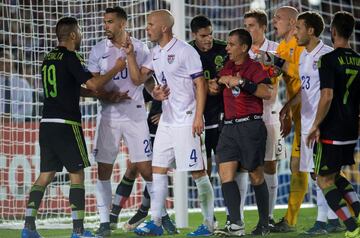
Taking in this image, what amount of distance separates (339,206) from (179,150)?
1.52 meters

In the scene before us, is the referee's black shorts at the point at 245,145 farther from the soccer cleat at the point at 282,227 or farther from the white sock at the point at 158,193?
the soccer cleat at the point at 282,227

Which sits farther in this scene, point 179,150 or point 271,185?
point 271,185

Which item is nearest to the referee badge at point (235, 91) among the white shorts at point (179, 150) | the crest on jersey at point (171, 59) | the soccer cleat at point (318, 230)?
the white shorts at point (179, 150)

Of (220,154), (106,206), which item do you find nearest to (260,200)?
(220,154)

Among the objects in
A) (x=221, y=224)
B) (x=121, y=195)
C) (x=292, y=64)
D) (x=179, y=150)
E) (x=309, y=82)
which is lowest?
(x=221, y=224)

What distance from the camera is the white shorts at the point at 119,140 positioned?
9375mm

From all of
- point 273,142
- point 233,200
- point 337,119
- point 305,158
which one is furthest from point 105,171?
point 337,119

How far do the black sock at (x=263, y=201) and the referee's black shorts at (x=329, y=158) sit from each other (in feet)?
2.10

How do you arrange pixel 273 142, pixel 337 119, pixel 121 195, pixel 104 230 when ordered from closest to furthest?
1. pixel 337 119
2. pixel 104 230
3. pixel 273 142
4. pixel 121 195

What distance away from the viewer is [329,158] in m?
8.37

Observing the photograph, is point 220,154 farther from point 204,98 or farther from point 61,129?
point 61,129

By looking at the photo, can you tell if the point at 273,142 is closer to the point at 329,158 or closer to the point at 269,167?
the point at 269,167

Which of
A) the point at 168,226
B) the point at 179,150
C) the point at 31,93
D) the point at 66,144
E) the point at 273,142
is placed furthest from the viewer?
the point at 31,93

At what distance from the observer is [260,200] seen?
8.93m
